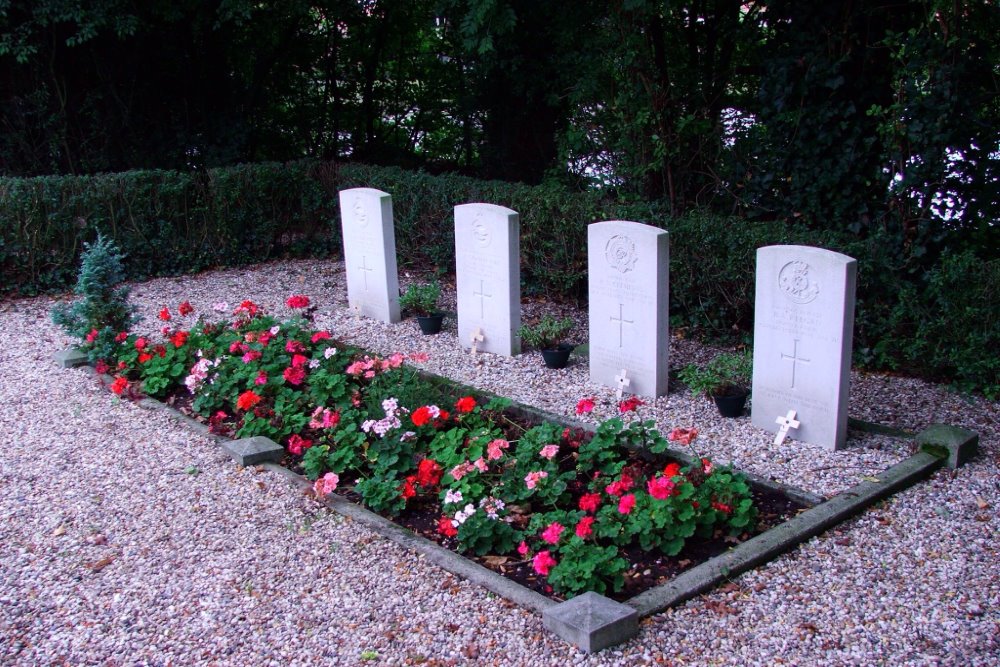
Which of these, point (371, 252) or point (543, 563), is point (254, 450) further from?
point (371, 252)

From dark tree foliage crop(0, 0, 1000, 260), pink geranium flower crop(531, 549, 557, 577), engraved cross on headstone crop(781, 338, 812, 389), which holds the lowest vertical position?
pink geranium flower crop(531, 549, 557, 577)

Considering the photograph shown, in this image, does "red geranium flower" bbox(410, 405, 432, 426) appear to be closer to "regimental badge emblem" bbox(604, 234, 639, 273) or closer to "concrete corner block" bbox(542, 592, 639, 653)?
"concrete corner block" bbox(542, 592, 639, 653)

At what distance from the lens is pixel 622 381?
631cm

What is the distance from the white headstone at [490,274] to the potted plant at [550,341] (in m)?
0.12

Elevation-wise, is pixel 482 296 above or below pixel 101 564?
above

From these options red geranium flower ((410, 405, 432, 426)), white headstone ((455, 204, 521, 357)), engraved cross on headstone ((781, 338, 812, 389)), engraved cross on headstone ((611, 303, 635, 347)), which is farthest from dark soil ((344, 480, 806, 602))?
white headstone ((455, 204, 521, 357))

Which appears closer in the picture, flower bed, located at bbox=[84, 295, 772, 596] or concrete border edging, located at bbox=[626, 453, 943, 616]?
concrete border edging, located at bbox=[626, 453, 943, 616]

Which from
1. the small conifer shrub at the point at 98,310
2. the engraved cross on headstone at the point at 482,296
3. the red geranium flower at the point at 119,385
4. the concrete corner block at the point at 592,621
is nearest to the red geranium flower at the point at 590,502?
the concrete corner block at the point at 592,621

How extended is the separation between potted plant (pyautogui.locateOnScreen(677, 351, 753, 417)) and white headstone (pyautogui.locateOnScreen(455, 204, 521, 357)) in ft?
5.27

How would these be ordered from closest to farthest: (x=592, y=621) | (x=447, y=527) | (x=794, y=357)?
(x=592, y=621) < (x=447, y=527) < (x=794, y=357)

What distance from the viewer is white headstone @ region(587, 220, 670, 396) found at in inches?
234

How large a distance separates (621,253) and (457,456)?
194 cm

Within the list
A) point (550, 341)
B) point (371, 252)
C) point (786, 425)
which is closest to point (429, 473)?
point (786, 425)

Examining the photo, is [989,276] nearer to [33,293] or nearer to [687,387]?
[687,387]
